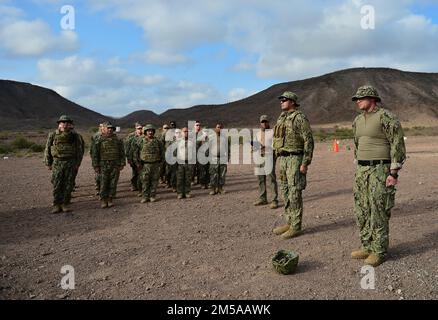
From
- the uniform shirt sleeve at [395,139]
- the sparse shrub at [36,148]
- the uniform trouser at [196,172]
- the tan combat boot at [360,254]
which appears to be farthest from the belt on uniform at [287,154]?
the sparse shrub at [36,148]

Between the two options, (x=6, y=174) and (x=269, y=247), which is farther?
(x=6, y=174)

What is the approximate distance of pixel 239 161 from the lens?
20.2 m

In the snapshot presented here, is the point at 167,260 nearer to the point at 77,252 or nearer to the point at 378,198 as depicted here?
the point at 77,252

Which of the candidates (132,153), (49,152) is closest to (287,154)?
(49,152)

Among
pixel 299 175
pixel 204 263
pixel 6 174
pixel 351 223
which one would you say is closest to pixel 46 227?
pixel 204 263

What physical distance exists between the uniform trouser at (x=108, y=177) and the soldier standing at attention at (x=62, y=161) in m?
0.65

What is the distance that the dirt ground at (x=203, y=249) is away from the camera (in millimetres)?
4621

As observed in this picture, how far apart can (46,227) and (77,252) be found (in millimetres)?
1812

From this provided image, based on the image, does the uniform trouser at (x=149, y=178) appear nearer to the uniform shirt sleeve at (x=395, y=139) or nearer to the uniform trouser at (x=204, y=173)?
the uniform trouser at (x=204, y=173)

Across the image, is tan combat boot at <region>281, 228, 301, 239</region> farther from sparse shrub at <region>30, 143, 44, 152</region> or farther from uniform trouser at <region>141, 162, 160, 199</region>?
sparse shrub at <region>30, 143, 44, 152</region>

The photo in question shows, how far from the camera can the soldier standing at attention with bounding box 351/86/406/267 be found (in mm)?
5039

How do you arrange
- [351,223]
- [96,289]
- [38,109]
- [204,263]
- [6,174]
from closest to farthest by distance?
[96,289], [204,263], [351,223], [6,174], [38,109]

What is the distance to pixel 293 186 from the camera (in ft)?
21.0

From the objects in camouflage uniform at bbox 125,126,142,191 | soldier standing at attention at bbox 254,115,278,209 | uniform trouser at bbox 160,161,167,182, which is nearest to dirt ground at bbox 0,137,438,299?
soldier standing at attention at bbox 254,115,278,209
